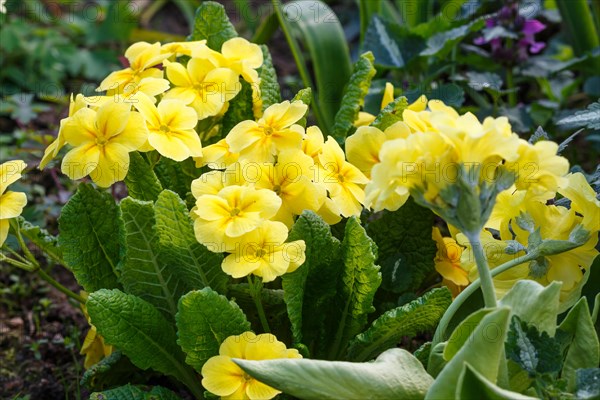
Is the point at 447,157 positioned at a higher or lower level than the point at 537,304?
higher

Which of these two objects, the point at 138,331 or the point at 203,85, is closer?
the point at 138,331

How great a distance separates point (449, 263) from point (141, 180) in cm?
63

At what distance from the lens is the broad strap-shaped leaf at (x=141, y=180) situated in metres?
1.64

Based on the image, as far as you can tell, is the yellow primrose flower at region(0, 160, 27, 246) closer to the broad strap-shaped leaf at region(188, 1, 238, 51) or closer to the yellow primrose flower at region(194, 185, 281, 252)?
the yellow primrose flower at region(194, 185, 281, 252)

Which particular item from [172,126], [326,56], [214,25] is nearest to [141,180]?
[172,126]

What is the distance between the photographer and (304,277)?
1.53 m

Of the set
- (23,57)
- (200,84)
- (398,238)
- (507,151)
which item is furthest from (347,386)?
(23,57)

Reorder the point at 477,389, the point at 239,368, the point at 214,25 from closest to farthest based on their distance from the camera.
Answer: the point at 477,389
the point at 239,368
the point at 214,25

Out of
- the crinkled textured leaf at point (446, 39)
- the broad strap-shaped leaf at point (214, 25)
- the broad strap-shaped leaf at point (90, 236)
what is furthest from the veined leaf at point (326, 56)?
the broad strap-shaped leaf at point (90, 236)

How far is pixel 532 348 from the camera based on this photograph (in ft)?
4.08

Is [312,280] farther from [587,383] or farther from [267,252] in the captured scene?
[587,383]

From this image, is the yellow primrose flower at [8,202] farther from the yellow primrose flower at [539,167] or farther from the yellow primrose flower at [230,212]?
the yellow primrose flower at [539,167]

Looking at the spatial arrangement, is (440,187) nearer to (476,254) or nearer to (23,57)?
(476,254)

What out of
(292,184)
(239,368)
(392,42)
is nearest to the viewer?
(239,368)
